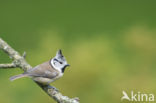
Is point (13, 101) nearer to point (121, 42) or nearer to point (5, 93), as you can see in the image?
point (5, 93)

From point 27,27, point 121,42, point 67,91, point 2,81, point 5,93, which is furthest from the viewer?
point 27,27

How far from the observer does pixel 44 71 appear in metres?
2.49

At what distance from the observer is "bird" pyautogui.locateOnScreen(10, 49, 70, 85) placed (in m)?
2.37

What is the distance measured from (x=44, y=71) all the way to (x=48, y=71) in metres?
0.02


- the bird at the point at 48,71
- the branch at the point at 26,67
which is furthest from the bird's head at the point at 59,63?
the branch at the point at 26,67

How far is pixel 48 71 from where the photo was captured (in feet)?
8.18

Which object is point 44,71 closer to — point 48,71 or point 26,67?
point 48,71

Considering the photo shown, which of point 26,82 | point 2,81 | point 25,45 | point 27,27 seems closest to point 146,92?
point 26,82

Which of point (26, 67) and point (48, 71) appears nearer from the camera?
point (26, 67)

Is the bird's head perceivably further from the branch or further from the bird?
the branch

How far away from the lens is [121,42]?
388cm

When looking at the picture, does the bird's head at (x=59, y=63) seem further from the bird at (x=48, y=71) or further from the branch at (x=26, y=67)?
the branch at (x=26, y=67)

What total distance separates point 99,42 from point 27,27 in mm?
1288

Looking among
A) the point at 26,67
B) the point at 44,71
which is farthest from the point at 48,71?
the point at 26,67
